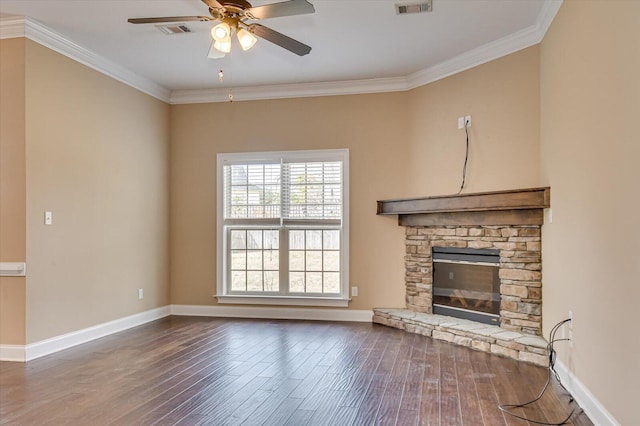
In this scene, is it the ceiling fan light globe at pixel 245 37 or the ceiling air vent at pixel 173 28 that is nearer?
the ceiling fan light globe at pixel 245 37

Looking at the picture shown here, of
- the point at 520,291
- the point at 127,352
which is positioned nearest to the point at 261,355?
the point at 127,352

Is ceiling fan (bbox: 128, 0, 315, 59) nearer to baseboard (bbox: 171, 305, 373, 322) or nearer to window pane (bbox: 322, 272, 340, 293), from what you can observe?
window pane (bbox: 322, 272, 340, 293)

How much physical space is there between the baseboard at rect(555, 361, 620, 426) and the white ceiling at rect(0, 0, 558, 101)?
288cm

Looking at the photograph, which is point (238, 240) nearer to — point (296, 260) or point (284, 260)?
point (284, 260)

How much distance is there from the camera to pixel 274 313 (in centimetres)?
612

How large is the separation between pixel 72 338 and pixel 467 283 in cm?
412

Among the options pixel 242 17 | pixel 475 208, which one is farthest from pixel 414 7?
pixel 475 208

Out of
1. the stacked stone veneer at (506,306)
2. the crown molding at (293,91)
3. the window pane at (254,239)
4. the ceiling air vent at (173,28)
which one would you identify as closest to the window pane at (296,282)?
the window pane at (254,239)

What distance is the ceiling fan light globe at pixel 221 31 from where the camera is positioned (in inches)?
126

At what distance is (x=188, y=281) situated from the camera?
6.38 meters

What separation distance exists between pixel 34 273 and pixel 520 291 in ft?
14.7

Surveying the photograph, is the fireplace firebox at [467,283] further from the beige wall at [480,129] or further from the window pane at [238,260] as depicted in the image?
the window pane at [238,260]

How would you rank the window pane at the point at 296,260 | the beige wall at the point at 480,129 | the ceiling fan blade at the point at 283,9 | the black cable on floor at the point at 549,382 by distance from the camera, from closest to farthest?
the black cable on floor at the point at 549,382
the ceiling fan blade at the point at 283,9
the beige wall at the point at 480,129
the window pane at the point at 296,260

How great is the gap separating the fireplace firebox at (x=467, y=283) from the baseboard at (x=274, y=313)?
100 centimetres
